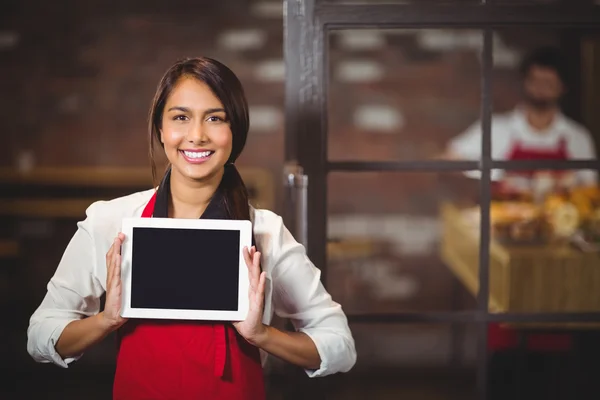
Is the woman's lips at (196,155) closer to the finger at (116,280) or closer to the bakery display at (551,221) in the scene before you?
the finger at (116,280)

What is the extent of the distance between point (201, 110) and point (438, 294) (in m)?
3.62

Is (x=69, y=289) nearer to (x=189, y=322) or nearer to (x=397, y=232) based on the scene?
(x=189, y=322)

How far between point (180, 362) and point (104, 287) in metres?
0.21

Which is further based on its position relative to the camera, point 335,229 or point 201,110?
point 335,229

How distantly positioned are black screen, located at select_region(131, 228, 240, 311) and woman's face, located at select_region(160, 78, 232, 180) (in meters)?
0.12

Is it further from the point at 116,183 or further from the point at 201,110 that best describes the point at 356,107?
the point at 201,110

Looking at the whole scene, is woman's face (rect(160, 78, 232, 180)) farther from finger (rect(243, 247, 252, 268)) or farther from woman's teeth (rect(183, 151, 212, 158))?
finger (rect(243, 247, 252, 268))

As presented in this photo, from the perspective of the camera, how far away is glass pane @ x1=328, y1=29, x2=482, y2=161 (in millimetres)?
4730

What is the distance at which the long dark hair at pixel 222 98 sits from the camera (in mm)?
1364

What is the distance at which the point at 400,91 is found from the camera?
4.78m

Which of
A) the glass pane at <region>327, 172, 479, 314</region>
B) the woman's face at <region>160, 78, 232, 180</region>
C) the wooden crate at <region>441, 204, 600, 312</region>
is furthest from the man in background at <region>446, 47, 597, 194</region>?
the woman's face at <region>160, 78, 232, 180</region>

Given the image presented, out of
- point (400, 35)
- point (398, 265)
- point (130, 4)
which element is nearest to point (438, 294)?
point (398, 265)

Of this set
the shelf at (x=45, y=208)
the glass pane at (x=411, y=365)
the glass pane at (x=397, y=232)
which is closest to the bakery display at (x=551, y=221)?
the glass pane at (x=411, y=365)

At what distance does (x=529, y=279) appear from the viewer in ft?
8.97
